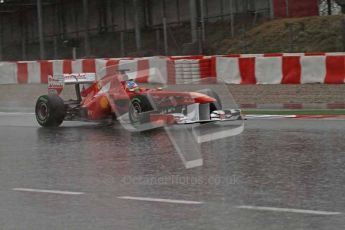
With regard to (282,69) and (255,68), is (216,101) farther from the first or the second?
(255,68)

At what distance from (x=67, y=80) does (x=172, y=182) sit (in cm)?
683

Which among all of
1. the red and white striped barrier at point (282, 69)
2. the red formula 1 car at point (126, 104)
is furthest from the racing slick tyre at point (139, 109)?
the red and white striped barrier at point (282, 69)

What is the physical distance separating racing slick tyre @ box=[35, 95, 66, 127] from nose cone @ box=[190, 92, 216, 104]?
3.18 m

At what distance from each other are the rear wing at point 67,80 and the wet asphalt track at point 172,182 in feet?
6.23

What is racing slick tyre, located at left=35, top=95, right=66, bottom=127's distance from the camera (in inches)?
544

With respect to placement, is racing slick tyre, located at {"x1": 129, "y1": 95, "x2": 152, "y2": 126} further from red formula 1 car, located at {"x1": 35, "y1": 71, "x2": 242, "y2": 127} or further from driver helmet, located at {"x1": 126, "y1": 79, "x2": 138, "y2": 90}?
driver helmet, located at {"x1": 126, "y1": 79, "x2": 138, "y2": 90}

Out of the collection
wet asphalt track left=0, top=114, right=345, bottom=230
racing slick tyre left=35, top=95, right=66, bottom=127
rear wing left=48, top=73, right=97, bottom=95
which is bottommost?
wet asphalt track left=0, top=114, right=345, bottom=230

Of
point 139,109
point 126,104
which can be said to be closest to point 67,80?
point 126,104

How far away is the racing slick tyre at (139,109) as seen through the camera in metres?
12.2

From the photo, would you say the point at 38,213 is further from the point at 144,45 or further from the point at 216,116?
the point at 144,45

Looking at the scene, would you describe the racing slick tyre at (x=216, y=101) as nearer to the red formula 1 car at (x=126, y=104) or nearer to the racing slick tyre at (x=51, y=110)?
the red formula 1 car at (x=126, y=104)

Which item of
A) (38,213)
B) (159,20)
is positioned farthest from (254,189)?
(159,20)

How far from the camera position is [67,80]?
14164mm

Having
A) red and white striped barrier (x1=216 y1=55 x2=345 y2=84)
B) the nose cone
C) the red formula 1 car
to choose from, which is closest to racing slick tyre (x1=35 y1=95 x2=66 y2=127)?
the red formula 1 car
